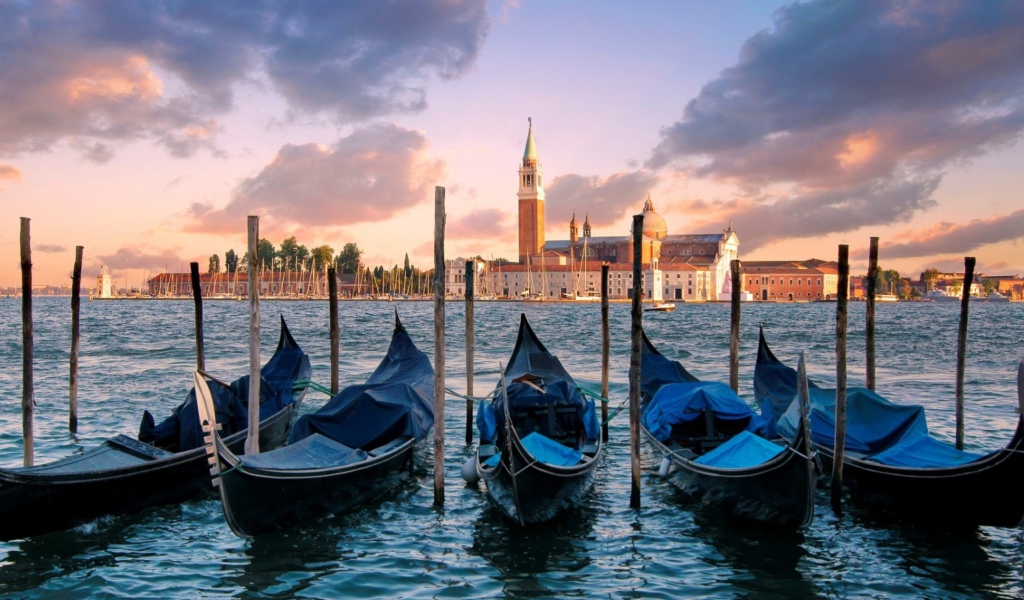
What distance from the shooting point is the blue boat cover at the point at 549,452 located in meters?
5.80

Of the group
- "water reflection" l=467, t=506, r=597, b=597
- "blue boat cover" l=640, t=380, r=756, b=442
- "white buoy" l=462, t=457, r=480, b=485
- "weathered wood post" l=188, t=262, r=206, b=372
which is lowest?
"water reflection" l=467, t=506, r=597, b=597

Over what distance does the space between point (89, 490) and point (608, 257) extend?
258 feet

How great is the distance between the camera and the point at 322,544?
17.4 feet

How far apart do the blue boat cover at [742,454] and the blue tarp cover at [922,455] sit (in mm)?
744

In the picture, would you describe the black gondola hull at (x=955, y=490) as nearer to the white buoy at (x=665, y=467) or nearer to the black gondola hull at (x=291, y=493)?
the white buoy at (x=665, y=467)

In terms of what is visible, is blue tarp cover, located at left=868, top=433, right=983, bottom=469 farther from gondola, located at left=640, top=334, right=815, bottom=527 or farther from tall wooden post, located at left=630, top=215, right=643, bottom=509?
tall wooden post, located at left=630, top=215, right=643, bottom=509

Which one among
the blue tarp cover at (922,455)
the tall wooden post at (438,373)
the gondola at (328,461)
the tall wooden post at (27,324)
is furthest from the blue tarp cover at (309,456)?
the blue tarp cover at (922,455)

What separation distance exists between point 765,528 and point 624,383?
8934mm

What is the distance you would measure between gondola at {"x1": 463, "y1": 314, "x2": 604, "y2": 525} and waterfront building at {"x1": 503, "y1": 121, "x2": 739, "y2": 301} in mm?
68402

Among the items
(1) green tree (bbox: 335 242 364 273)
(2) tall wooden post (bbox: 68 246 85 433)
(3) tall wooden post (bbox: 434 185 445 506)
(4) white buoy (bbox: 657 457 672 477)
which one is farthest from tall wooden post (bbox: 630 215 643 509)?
(1) green tree (bbox: 335 242 364 273)

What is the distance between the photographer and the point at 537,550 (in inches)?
207

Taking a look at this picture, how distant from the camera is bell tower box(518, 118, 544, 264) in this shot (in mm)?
81188

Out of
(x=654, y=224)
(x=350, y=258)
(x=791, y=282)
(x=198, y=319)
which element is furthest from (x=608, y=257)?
(x=198, y=319)

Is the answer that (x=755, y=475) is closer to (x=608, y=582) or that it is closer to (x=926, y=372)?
(x=608, y=582)
